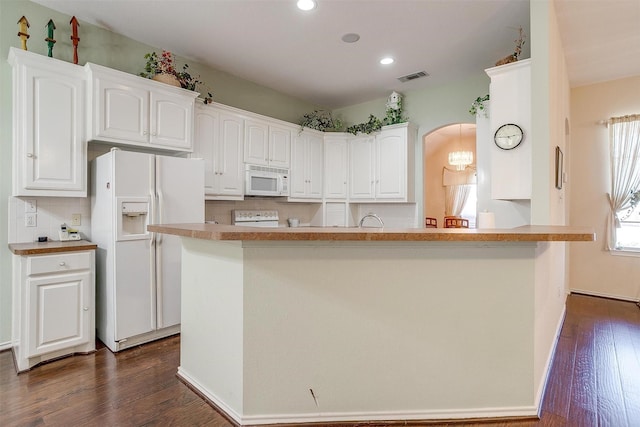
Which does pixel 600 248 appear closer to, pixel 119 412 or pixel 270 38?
pixel 270 38

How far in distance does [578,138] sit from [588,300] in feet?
7.12

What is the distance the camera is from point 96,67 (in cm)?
280

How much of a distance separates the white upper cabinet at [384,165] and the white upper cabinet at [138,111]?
258 centimetres

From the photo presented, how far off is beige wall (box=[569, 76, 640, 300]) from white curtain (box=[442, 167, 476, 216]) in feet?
11.8

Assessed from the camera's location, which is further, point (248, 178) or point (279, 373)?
point (248, 178)

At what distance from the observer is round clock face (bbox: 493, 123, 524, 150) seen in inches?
115

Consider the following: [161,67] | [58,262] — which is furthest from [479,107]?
[58,262]

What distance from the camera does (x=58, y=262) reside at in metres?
2.54

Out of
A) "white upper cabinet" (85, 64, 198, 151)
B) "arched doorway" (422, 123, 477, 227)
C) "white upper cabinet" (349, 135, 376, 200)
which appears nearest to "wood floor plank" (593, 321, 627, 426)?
"white upper cabinet" (349, 135, 376, 200)

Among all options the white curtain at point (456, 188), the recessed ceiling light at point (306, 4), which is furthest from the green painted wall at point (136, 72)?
the white curtain at point (456, 188)

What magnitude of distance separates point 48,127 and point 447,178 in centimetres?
799

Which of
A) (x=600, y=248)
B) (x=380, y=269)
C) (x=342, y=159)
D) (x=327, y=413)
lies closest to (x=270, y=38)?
(x=342, y=159)

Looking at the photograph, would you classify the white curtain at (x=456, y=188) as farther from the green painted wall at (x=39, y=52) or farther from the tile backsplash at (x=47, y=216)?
the tile backsplash at (x=47, y=216)

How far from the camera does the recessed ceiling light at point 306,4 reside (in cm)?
282
